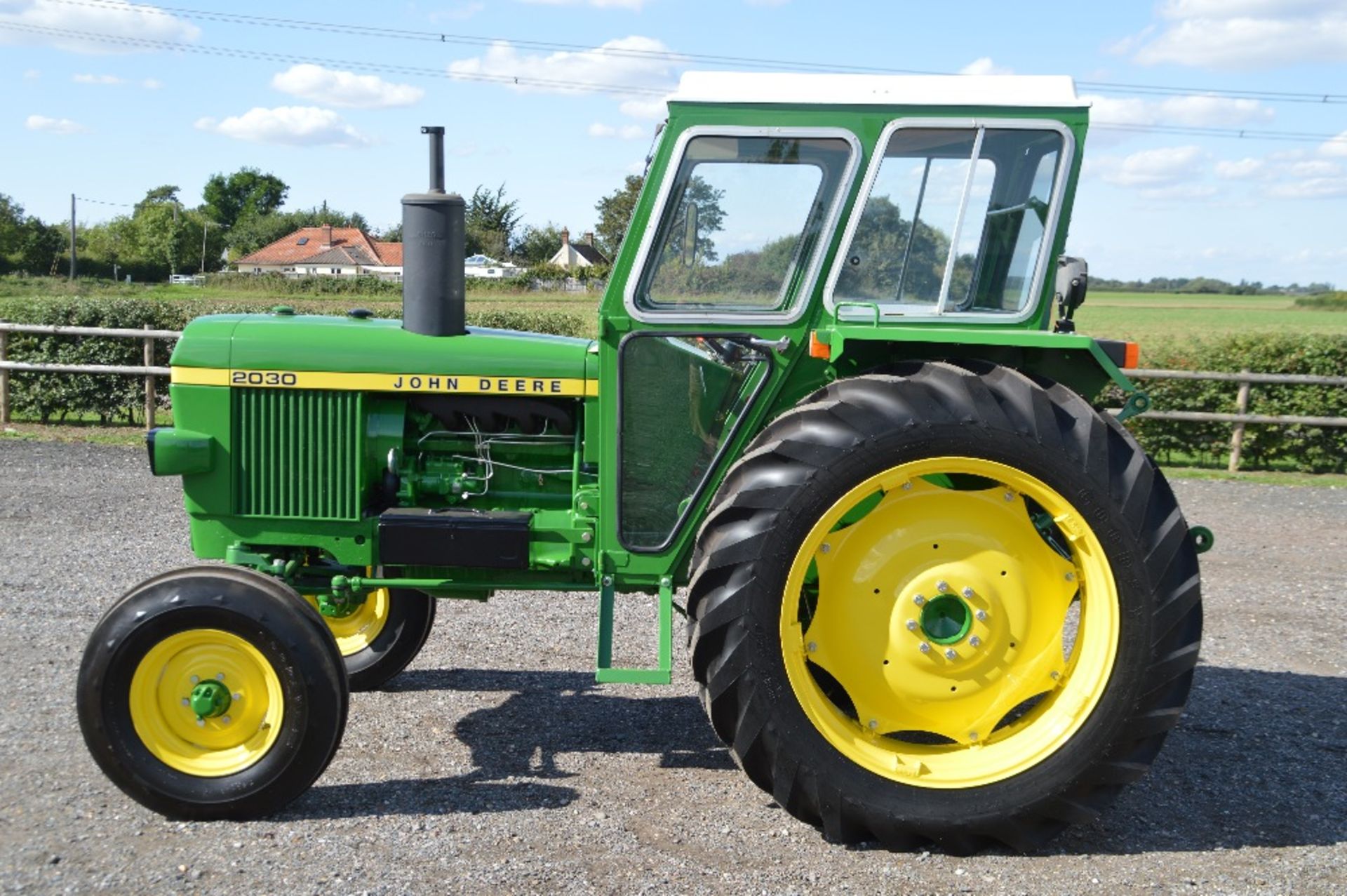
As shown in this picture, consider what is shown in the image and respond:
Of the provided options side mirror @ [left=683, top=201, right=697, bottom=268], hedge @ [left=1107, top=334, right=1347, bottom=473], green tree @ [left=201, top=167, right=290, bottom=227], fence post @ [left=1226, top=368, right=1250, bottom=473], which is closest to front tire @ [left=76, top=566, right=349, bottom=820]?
side mirror @ [left=683, top=201, right=697, bottom=268]

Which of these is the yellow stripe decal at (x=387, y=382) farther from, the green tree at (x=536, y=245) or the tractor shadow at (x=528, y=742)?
the green tree at (x=536, y=245)

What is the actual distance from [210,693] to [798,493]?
6.81 feet

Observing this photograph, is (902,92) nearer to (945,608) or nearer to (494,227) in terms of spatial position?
(945,608)

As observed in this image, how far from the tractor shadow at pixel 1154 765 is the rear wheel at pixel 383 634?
18 cm

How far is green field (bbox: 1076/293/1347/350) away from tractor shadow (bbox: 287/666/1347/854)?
1996 cm

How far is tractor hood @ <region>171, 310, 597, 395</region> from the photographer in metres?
4.46

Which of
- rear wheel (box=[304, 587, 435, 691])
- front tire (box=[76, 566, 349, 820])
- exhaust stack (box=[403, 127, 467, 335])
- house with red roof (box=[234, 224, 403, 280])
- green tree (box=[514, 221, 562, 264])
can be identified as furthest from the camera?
house with red roof (box=[234, 224, 403, 280])

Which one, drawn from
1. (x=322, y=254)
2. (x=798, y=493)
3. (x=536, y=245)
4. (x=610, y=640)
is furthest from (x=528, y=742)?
(x=322, y=254)

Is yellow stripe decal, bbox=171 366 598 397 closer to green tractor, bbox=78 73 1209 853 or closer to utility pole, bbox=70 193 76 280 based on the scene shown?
green tractor, bbox=78 73 1209 853

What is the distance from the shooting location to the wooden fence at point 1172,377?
12711mm

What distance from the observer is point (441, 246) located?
14.6 feet

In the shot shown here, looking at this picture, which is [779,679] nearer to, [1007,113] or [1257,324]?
[1007,113]

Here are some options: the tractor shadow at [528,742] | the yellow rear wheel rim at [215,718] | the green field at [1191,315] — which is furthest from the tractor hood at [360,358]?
the green field at [1191,315]

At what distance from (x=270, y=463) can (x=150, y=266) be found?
64663mm
